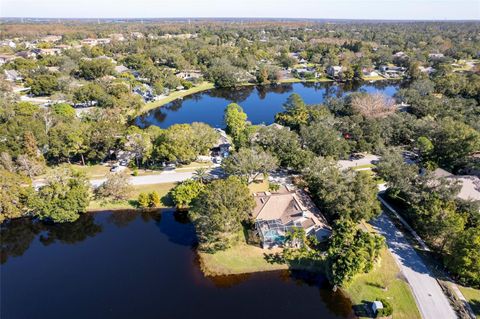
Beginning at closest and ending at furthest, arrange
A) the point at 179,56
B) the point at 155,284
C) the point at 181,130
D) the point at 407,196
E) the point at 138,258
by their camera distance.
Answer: the point at 155,284
the point at 138,258
the point at 407,196
the point at 181,130
the point at 179,56

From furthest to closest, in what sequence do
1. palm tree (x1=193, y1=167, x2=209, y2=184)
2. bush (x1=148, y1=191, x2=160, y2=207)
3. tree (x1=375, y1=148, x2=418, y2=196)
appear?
1. palm tree (x1=193, y1=167, x2=209, y2=184)
2. bush (x1=148, y1=191, x2=160, y2=207)
3. tree (x1=375, y1=148, x2=418, y2=196)

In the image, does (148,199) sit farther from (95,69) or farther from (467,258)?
(95,69)

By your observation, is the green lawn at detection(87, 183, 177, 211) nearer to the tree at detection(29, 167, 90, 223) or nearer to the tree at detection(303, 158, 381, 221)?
the tree at detection(29, 167, 90, 223)

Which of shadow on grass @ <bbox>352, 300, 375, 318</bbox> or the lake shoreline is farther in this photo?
the lake shoreline

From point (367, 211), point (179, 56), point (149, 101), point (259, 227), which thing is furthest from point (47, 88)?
point (367, 211)

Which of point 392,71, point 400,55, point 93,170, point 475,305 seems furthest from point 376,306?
point 400,55

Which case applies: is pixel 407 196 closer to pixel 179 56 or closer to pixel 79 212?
pixel 79 212

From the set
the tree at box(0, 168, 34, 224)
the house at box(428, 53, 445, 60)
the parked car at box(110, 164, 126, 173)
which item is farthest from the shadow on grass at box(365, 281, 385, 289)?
the house at box(428, 53, 445, 60)
